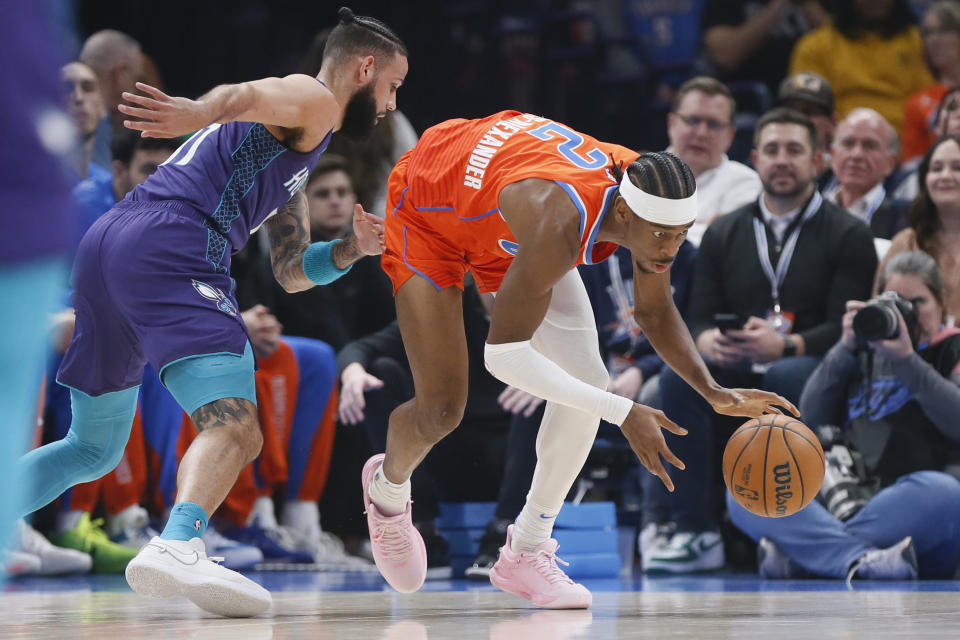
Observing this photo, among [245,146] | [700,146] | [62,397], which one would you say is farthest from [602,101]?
[245,146]

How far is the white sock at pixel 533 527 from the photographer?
383 centimetres

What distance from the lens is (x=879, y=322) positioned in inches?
189

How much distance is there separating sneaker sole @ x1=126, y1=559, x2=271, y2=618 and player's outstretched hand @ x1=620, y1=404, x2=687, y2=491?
1.06 metres

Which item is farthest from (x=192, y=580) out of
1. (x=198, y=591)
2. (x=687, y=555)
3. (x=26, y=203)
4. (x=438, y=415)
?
(x=687, y=555)

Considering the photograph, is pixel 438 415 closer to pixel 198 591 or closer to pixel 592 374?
pixel 592 374

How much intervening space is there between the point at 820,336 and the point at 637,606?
2167 millimetres

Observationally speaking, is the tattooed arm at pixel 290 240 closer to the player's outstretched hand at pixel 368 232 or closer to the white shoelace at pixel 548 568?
the player's outstretched hand at pixel 368 232

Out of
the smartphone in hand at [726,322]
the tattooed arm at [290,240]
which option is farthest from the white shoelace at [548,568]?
the smartphone in hand at [726,322]

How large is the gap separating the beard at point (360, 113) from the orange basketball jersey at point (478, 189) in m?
0.16

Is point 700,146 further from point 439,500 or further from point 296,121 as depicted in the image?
point 296,121

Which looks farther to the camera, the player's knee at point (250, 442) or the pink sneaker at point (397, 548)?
the pink sneaker at point (397, 548)

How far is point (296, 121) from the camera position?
3527 mm

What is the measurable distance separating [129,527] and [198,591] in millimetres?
2554

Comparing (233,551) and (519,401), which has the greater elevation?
(519,401)
